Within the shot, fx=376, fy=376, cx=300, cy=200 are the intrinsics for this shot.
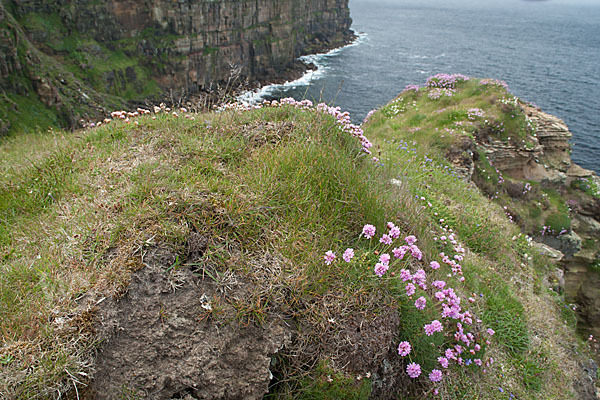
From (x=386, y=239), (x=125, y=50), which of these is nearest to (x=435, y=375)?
(x=386, y=239)

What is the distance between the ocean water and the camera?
47.2m

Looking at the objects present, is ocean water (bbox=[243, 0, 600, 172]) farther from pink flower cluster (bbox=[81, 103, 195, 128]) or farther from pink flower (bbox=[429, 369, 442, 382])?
pink flower (bbox=[429, 369, 442, 382])

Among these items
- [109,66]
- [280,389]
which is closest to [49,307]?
[280,389]

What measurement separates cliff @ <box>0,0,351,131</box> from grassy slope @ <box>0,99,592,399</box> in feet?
123

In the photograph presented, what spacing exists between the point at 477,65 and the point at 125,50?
61.6m

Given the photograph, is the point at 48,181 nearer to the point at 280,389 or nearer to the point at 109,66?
the point at 280,389

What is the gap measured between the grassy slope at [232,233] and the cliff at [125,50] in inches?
1481

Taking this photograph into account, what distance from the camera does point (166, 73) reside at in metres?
63.1

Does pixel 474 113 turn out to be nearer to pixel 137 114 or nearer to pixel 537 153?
pixel 537 153

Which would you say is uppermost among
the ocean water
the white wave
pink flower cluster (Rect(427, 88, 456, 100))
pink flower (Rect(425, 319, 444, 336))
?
pink flower (Rect(425, 319, 444, 336))

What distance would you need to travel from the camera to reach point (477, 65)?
6912cm

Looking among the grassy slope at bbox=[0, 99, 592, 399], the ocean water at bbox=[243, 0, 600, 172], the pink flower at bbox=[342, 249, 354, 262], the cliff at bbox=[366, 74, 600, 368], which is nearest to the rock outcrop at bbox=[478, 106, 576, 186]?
the cliff at bbox=[366, 74, 600, 368]

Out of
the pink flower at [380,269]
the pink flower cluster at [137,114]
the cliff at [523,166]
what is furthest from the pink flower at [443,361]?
the cliff at [523,166]

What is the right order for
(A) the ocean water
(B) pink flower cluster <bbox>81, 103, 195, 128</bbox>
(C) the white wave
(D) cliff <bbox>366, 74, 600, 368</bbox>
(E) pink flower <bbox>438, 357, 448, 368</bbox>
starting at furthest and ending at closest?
(C) the white wave, (A) the ocean water, (D) cliff <bbox>366, 74, 600, 368</bbox>, (B) pink flower cluster <bbox>81, 103, 195, 128</bbox>, (E) pink flower <bbox>438, 357, 448, 368</bbox>
